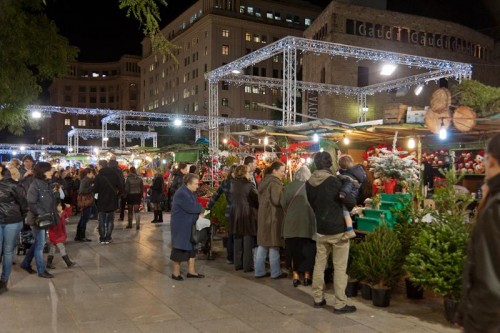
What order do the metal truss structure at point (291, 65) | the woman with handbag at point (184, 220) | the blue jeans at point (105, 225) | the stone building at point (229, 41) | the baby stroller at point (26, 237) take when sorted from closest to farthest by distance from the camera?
the woman with handbag at point (184, 220) → the baby stroller at point (26, 237) → the blue jeans at point (105, 225) → the metal truss structure at point (291, 65) → the stone building at point (229, 41)

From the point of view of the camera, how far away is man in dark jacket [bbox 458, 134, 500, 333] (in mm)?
2418

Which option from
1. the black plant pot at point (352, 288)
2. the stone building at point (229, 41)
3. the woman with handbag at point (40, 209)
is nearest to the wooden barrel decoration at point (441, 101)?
the black plant pot at point (352, 288)

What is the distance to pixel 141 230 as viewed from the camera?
537 inches

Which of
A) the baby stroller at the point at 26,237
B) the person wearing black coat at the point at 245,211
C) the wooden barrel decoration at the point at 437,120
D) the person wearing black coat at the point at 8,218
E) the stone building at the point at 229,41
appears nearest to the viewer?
the person wearing black coat at the point at 8,218

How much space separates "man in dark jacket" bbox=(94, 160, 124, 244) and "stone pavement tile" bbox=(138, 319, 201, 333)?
617cm

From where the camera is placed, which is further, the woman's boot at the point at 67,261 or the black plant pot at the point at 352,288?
the woman's boot at the point at 67,261

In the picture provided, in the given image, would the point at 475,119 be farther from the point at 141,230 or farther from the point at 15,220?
the point at 141,230

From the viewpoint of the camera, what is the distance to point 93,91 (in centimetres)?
12088

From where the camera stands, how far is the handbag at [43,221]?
7.76m

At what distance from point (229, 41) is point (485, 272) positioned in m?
71.6

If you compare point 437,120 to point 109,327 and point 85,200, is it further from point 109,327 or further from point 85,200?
point 85,200

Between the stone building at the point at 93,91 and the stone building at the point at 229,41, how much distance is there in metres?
34.3

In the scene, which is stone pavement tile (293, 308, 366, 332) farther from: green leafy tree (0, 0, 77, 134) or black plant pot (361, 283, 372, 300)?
green leafy tree (0, 0, 77, 134)

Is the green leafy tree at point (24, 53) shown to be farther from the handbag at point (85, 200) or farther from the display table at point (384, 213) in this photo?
the display table at point (384, 213)
